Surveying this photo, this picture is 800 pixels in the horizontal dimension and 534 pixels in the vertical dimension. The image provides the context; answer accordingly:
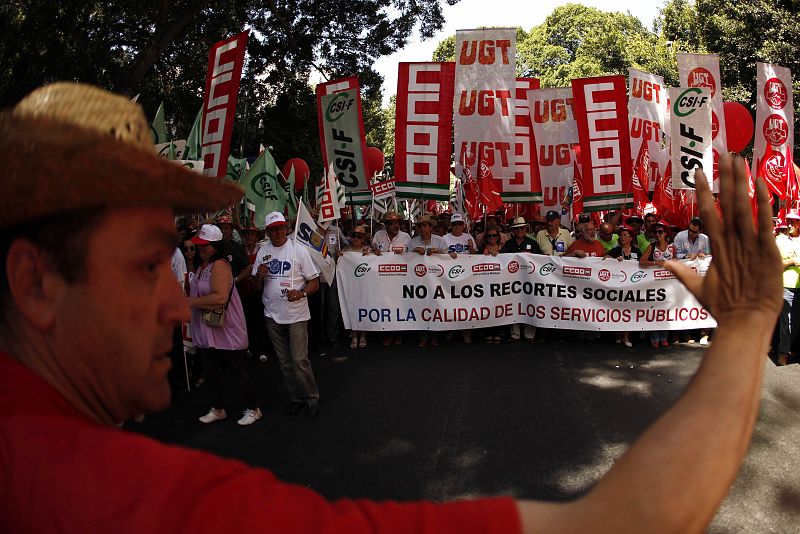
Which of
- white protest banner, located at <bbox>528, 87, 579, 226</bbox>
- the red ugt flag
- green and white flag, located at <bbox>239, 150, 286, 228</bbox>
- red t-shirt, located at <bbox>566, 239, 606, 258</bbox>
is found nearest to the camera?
red t-shirt, located at <bbox>566, 239, 606, 258</bbox>

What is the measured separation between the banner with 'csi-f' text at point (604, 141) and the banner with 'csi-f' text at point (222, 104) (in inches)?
205

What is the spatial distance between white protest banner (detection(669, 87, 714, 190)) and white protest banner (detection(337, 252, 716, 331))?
197 centimetres

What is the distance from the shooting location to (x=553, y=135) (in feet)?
37.6

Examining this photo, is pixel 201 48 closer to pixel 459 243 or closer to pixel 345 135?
pixel 345 135

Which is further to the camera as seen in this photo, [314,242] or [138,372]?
[314,242]

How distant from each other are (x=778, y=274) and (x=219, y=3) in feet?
57.8

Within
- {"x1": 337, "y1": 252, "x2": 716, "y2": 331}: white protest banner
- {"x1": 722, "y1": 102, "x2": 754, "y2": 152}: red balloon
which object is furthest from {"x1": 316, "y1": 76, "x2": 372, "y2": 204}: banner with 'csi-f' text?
{"x1": 722, "y1": 102, "x2": 754, "y2": 152}: red balloon

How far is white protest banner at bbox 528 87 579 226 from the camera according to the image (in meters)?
11.3

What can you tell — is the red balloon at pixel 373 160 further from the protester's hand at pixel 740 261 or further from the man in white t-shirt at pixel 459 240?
the protester's hand at pixel 740 261

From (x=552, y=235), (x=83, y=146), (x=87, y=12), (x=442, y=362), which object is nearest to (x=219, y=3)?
(x=87, y=12)

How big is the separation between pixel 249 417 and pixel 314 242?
3.17 metres

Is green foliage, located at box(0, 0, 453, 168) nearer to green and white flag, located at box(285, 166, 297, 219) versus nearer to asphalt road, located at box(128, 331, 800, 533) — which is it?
green and white flag, located at box(285, 166, 297, 219)

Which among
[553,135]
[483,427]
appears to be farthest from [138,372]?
[553,135]

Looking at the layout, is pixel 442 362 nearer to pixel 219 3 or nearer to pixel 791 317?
pixel 791 317
